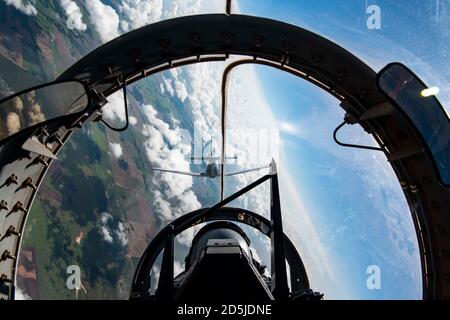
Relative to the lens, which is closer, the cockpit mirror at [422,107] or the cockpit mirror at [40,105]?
the cockpit mirror at [40,105]

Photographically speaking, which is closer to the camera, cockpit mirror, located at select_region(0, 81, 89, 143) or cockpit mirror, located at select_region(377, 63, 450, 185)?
cockpit mirror, located at select_region(0, 81, 89, 143)

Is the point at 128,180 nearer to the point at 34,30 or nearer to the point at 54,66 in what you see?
the point at 54,66

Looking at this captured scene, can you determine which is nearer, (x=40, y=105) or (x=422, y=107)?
(x=40, y=105)

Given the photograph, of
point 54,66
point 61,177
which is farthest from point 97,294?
point 54,66

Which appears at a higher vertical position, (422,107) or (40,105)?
(422,107)
